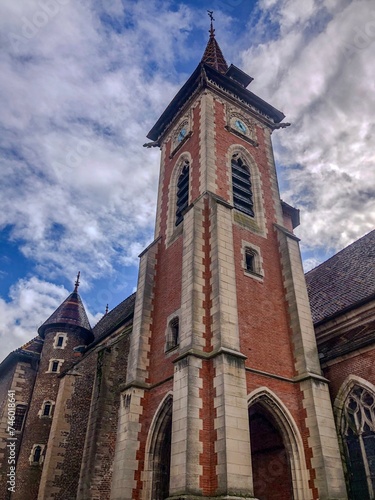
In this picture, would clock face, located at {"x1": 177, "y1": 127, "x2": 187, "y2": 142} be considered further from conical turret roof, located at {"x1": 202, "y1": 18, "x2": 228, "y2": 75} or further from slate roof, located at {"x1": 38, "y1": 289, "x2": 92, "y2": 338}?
slate roof, located at {"x1": 38, "y1": 289, "x2": 92, "y2": 338}

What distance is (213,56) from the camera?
28578 millimetres

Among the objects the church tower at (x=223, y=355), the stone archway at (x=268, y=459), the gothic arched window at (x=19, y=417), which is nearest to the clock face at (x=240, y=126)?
the church tower at (x=223, y=355)

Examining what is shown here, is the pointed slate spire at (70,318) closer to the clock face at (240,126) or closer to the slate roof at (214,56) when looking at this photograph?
the clock face at (240,126)

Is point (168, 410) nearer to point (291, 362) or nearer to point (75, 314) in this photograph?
point (291, 362)

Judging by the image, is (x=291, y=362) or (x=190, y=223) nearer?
(x=291, y=362)

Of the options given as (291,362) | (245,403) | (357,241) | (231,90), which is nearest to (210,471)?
(245,403)

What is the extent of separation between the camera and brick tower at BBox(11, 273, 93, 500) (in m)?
21.5

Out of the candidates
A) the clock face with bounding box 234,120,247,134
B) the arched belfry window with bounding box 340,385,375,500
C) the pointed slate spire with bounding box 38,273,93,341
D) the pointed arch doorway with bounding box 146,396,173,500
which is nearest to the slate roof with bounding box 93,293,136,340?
the pointed slate spire with bounding box 38,273,93,341

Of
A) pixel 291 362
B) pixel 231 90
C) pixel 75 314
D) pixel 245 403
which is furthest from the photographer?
pixel 75 314

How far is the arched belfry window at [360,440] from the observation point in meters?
11.8

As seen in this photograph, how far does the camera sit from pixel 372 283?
1520 cm

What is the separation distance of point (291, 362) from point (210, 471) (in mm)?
5039

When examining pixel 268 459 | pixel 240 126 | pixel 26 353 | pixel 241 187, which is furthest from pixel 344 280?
pixel 26 353

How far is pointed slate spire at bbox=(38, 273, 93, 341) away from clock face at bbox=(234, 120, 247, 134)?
53.4ft
